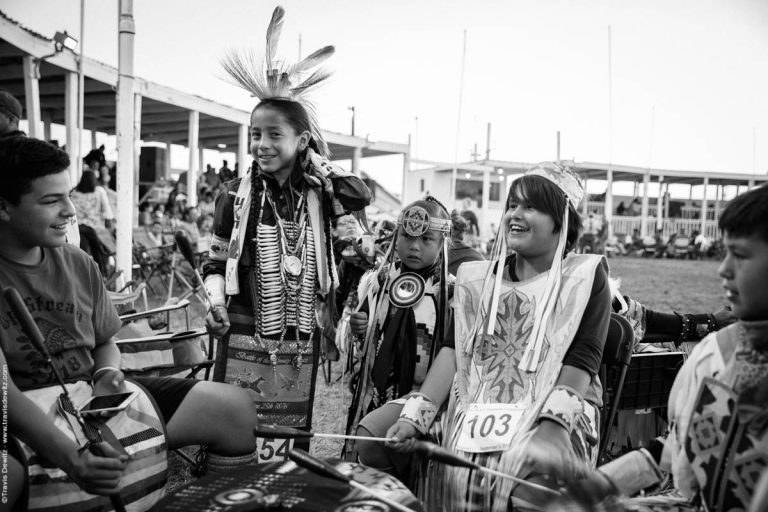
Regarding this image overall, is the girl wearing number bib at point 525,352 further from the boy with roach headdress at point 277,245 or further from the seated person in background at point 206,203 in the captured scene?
the seated person in background at point 206,203

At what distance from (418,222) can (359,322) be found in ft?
1.80

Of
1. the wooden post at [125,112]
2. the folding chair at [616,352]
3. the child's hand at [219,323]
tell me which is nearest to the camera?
the folding chair at [616,352]

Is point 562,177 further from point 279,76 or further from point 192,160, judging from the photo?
point 192,160

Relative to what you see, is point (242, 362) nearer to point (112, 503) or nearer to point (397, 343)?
point (397, 343)

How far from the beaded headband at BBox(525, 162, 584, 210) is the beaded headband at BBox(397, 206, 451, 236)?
27.3 inches

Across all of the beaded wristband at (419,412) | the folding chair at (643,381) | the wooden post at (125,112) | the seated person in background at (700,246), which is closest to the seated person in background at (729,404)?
the beaded wristband at (419,412)

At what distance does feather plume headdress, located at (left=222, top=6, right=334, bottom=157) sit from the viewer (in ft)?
9.30

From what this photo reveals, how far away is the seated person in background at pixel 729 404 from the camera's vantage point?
1442 millimetres

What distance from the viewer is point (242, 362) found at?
2811 mm

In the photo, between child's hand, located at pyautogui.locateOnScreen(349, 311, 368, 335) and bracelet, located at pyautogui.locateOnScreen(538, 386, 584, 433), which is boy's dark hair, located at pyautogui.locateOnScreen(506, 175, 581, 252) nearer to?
bracelet, located at pyautogui.locateOnScreen(538, 386, 584, 433)

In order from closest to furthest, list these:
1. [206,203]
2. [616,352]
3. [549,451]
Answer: [549,451], [616,352], [206,203]

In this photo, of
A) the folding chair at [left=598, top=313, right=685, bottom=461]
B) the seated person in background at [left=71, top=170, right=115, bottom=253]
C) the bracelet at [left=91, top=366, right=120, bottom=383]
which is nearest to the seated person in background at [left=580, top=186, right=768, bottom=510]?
the folding chair at [left=598, top=313, right=685, bottom=461]

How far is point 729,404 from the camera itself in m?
1.52

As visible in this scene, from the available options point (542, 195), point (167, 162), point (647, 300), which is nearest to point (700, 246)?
point (647, 300)
